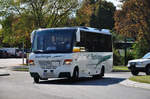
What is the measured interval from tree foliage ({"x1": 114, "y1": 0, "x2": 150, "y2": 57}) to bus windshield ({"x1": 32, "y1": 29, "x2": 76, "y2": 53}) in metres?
27.7

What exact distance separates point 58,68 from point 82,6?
102 feet

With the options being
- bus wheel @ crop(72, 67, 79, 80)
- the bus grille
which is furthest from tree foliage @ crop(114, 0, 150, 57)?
the bus grille

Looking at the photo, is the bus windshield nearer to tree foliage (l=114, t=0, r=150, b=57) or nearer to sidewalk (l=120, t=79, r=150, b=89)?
sidewalk (l=120, t=79, r=150, b=89)

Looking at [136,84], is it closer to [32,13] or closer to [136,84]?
[136,84]

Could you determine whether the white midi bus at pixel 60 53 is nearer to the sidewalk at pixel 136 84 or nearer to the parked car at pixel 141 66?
the sidewalk at pixel 136 84

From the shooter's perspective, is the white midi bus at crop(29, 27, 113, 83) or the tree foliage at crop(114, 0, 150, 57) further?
the tree foliage at crop(114, 0, 150, 57)

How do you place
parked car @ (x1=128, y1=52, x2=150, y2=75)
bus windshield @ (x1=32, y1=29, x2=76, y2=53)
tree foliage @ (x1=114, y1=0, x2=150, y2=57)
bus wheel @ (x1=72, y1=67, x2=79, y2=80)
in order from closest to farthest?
1. bus windshield @ (x1=32, y1=29, x2=76, y2=53)
2. bus wheel @ (x1=72, y1=67, x2=79, y2=80)
3. parked car @ (x1=128, y1=52, x2=150, y2=75)
4. tree foliage @ (x1=114, y1=0, x2=150, y2=57)

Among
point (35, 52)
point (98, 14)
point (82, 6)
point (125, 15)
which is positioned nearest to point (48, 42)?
point (35, 52)

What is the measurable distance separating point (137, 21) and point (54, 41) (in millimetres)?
32859

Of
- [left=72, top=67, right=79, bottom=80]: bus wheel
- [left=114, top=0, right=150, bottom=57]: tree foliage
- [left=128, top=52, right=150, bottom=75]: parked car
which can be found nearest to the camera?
[left=72, top=67, right=79, bottom=80]: bus wheel

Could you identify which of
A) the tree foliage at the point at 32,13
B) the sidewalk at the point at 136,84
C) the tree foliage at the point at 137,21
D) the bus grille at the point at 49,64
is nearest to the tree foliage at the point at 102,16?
the tree foliage at the point at 137,21

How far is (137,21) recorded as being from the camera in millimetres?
53250

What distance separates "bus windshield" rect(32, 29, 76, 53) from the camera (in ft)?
69.9

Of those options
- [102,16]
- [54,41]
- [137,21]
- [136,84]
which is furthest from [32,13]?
[102,16]
